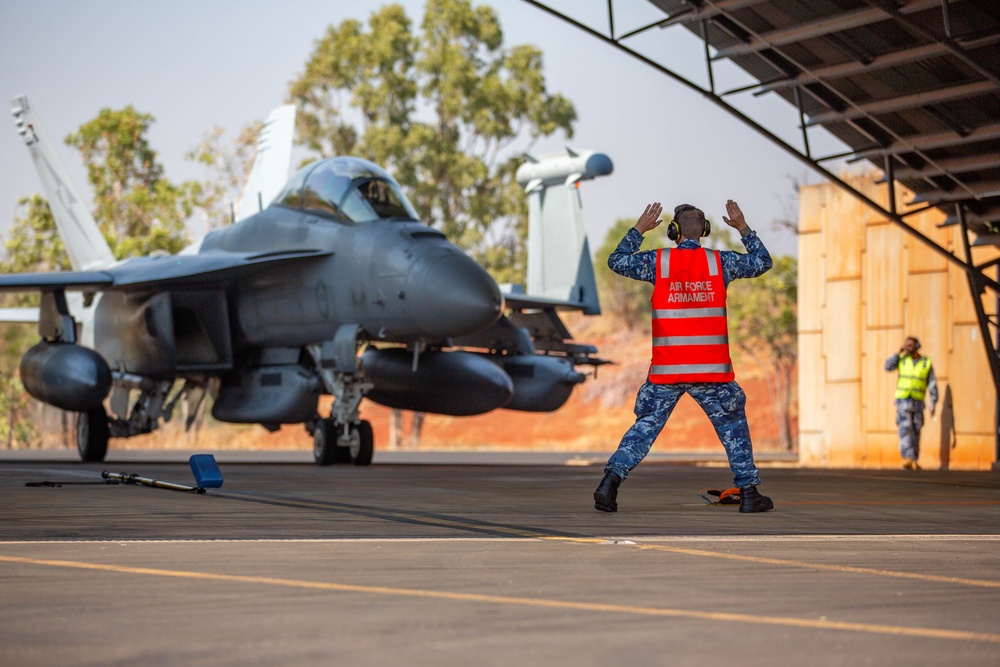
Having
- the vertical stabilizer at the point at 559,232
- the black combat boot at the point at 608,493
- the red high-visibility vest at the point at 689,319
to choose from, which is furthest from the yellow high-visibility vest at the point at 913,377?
the black combat boot at the point at 608,493

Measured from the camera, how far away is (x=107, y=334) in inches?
855

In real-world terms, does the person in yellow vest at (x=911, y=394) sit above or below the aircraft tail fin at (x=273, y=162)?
below

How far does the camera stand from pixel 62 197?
25719 millimetres

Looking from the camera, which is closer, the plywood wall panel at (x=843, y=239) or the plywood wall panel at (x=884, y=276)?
the plywood wall panel at (x=884, y=276)

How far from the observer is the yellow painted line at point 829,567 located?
551 centimetres

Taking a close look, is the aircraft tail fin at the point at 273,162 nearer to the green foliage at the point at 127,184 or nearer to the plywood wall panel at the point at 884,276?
the plywood wall panel at the point at 884,276

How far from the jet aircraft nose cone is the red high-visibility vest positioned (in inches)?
316

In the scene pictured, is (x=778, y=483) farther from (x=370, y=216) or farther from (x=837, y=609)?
(x=837, y=609)

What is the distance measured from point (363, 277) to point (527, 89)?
32772 millimetres

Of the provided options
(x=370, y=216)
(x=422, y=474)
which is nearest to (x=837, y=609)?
(x=422, y=474)

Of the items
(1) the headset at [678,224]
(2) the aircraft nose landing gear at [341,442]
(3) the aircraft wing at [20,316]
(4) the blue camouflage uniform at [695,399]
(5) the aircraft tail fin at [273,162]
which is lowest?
(2) the aircraft nose landing gear at [341,442]

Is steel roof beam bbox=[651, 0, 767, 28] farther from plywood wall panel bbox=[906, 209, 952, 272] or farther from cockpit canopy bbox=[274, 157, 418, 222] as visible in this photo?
plywood wall panel bbox=[906, 209, 952, 272]

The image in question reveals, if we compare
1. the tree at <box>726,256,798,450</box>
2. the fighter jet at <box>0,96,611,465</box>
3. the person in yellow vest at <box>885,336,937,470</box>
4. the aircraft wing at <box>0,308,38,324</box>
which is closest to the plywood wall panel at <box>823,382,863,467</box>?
the person in yellow vest at <box>885,336,937,470</box>

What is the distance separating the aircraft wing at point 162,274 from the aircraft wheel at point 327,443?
7.01ft
